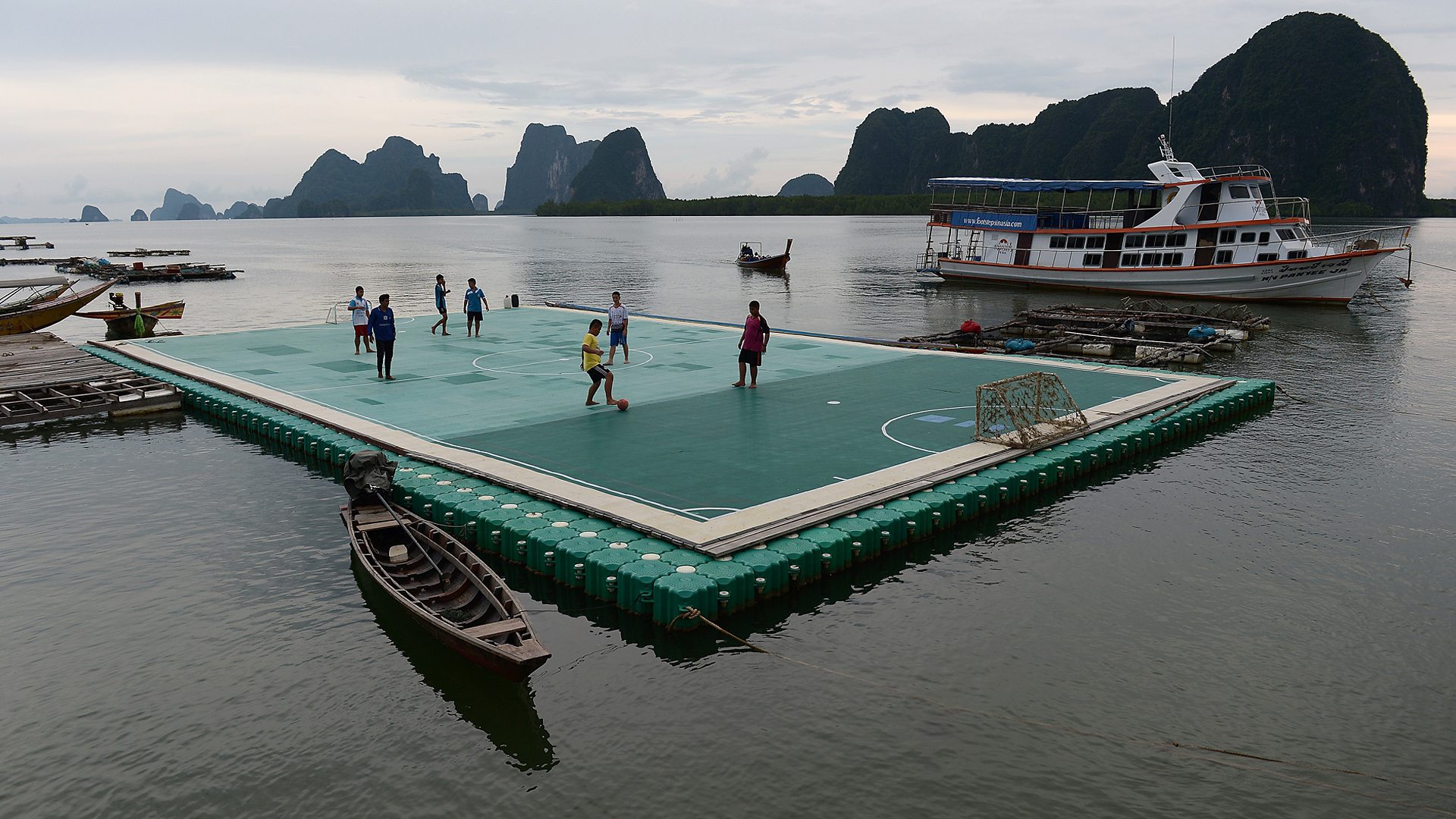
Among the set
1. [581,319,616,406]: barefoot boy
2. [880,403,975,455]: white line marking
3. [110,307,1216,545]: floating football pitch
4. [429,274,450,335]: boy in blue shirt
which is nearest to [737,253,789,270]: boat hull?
[110,307,1216,545]: floating football pitch

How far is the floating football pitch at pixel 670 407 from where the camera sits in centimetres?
1642

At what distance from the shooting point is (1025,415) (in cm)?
2064

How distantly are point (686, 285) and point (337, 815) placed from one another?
70064mm

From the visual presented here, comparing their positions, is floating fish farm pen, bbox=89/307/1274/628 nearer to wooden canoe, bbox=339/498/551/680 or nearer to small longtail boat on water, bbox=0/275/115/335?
wooden canoe, bbox=339/498/551/680

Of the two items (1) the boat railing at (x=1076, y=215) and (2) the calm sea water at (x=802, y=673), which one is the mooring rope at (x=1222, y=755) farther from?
(1) the boat railing at (x=1076, y=215)

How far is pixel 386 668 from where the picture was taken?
12.0 m

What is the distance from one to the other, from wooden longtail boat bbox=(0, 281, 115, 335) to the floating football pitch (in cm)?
1085

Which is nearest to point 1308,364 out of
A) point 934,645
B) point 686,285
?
point 934,645

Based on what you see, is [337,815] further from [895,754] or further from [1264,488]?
[1264,488]

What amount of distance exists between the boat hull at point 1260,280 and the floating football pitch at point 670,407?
33.8m

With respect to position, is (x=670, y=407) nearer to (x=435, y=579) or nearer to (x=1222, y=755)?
(x=435, y=579)

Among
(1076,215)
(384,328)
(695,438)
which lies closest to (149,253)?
(1076,215)

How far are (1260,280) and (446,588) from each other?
189 ft

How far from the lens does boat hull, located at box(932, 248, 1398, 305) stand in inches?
2174
